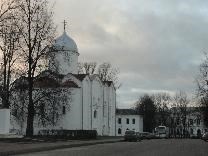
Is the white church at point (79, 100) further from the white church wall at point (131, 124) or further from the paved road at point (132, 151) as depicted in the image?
the white church wall at point (131, 124)

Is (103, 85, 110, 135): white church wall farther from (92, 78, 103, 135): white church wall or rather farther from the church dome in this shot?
the church dome

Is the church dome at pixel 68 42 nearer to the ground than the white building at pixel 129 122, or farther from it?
farther from it

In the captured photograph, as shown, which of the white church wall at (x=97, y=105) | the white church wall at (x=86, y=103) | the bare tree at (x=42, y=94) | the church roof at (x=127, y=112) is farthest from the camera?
the church roof at (x=127, y=112)

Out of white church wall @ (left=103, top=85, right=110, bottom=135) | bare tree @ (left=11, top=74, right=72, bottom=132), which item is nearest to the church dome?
white church wall @ (left=103, top=85, right=110, bottom=135)

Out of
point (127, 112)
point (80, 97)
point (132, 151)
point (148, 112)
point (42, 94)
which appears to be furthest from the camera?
point (127, 112)

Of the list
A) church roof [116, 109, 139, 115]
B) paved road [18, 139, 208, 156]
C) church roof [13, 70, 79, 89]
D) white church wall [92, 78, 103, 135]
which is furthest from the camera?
church roof [116, 109, 139, 115]

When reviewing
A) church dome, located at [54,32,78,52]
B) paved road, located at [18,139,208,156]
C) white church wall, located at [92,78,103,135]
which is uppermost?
church dome, located at [54,32,78,52]

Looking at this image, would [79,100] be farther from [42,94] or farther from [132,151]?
[132,151]

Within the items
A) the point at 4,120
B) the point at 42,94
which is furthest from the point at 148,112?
the point at 4,120

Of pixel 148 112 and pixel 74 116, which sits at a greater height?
pixel 148 112

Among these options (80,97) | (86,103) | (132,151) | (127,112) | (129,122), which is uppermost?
(80,97)

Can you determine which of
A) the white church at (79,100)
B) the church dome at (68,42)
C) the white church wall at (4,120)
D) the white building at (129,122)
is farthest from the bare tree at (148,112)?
the white church wall at (4,120)

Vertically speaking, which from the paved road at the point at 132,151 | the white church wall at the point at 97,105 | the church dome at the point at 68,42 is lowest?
the paved road at the point at 132,151

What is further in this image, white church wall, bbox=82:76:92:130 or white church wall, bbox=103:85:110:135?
white church wall, bbox=103:85:110:135
